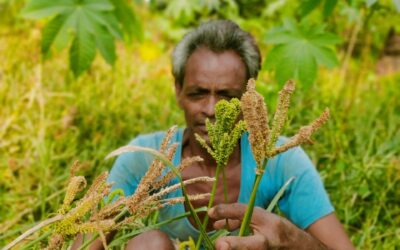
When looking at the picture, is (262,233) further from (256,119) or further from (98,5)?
(98,5)

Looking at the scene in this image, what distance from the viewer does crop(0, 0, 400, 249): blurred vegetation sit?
6.75ft

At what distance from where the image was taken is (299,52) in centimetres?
205

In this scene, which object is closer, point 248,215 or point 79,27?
point 248,215

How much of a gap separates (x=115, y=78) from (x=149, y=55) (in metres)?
0.74

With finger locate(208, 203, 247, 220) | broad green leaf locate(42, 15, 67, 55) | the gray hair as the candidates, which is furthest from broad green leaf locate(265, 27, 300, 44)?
finger locate(208, 203, 247, 220)

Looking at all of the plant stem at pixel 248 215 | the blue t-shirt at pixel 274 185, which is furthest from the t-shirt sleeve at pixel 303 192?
the plant stem at pixel 248 215

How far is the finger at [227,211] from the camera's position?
2.86ft

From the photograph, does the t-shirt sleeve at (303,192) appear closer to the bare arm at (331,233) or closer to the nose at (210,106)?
the bare arm at (331,233)

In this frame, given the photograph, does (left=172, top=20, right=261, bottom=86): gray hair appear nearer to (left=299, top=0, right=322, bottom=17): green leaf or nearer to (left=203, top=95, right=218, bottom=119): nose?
(left=203, top=95, right=218, bottom=119): nose

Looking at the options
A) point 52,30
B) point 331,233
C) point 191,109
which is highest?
point 52,30

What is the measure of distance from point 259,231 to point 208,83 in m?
0.64

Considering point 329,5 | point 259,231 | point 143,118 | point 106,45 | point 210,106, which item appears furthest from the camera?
point 143,118

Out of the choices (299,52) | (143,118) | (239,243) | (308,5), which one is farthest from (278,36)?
(239,243)

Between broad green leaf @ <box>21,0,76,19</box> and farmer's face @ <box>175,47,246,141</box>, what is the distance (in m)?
0.67
